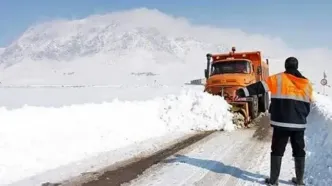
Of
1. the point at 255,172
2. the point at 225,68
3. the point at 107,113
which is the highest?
the point at 225,68

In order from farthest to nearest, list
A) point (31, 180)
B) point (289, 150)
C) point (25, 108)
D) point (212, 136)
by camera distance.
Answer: point (212, 136) < point (25, 108) < point (289, 150) < point (31, 180)

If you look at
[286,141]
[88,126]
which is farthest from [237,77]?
[286,141]

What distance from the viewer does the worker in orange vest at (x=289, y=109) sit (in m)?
6.00

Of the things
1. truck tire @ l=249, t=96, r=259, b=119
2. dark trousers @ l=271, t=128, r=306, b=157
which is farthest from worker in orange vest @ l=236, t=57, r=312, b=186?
truck tire @ l=249, t=96, r=259, b=119

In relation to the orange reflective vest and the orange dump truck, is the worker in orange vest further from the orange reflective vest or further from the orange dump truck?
the orange dump truck

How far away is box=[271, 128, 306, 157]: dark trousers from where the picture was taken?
19.9ft

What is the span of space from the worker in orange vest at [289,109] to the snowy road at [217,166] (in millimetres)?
457

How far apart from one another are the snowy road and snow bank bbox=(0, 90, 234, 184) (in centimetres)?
200

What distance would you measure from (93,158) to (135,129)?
3500 millimetres

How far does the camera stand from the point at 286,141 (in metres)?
6.11

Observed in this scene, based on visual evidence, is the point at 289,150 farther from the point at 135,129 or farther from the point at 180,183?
the point at 135,129

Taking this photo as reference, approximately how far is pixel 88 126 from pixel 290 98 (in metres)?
6.10

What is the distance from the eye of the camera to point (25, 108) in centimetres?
991

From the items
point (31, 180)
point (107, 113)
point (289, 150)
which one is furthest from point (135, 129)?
point (31, 180)
